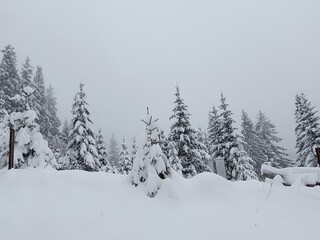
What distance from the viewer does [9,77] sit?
24.8 m

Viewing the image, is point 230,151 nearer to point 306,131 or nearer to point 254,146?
point 306,131

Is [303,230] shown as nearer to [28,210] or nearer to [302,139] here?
[28,210]

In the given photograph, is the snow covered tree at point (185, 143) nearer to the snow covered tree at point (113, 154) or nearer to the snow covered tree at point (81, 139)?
the snow covered tree at point (81, 139)

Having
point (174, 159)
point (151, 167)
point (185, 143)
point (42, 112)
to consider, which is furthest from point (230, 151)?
point (42, 112)

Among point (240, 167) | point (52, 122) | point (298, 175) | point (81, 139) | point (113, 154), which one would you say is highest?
point (52, 122)

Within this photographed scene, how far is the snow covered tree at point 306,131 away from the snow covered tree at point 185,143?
1131 cm

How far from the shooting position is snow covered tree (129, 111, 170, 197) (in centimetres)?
698

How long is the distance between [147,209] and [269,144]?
3206 centimetres

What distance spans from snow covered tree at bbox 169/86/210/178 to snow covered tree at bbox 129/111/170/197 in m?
11.6

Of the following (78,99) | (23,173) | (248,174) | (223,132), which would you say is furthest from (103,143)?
(23,173)

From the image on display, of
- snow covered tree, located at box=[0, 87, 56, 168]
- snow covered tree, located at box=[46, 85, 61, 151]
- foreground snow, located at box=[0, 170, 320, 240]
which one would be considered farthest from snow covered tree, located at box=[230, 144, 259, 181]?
snow covered tree, located at box=[46, 85, 61, 151]

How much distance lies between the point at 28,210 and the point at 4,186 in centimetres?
206

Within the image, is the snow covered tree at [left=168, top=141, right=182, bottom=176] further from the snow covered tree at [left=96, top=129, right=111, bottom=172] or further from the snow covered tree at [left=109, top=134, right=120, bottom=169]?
the snow covered tree at [left=109, top=134, right=120, bottom=169]

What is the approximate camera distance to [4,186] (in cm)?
694
